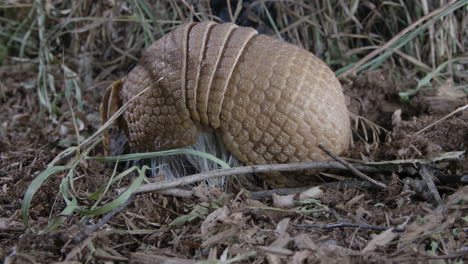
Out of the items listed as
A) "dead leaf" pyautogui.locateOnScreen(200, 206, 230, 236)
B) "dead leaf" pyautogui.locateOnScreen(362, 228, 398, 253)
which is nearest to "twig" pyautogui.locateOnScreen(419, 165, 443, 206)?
"dead leaf" pyautogui.locateOnScreen(362, 228, 398, 253)

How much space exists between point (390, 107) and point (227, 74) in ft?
5.43

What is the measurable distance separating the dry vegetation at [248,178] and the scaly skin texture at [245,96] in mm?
304

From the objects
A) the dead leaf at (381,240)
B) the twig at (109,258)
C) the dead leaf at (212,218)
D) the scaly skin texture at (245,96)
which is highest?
the scaly skin texture at (245,96)

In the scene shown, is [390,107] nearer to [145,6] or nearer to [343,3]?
[343,3]

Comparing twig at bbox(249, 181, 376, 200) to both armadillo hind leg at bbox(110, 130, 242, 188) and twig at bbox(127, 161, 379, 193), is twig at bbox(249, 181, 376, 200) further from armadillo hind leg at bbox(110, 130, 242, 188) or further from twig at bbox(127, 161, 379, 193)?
armadillo hind leg at bbox(110, 130, 242, 188)

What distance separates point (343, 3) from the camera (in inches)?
174

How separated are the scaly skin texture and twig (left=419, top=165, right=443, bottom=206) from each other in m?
0.62

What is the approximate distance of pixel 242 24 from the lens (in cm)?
463

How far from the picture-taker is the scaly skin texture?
3.01 meters

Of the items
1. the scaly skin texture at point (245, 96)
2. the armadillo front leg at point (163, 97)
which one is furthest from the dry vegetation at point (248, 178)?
the armadillo front leg at point (163, 97)

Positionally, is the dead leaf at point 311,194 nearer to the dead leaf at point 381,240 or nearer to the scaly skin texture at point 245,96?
the scaly skin texture at point 245,96

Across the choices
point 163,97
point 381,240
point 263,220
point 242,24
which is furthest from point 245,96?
point 242,24

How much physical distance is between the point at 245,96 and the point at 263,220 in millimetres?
981

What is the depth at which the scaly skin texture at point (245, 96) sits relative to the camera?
3006 mm
